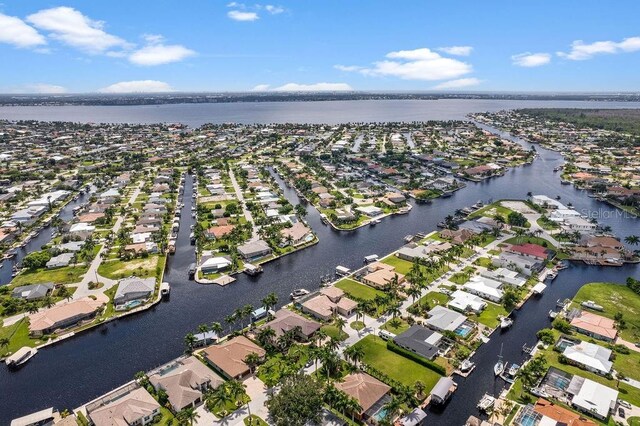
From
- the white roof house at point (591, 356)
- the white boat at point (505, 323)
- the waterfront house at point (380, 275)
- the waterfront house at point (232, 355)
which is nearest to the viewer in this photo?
the waterfront house at point (232, 355)

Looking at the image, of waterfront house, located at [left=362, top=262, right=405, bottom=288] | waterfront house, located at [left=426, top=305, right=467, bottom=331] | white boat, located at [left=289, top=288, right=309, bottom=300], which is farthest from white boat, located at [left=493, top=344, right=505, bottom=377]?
white boat, located at [left=289, top=288, right=309, bottom=300]

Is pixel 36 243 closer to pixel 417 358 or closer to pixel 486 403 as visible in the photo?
pixel 417 358

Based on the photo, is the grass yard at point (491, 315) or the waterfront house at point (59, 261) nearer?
the grass yard at point (491, 315)

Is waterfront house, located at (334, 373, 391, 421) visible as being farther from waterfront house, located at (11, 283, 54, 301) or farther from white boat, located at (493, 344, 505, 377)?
waterfront house, located at (11, 283, 54, 301)

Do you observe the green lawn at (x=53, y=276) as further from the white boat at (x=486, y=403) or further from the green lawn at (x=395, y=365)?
the white boat at (x=486, y=403)

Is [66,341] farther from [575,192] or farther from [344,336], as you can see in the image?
[575,192]

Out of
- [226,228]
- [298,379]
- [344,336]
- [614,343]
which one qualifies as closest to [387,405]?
[298,379]

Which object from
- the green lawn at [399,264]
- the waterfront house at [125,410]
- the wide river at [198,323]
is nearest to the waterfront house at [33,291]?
the wide river at [198,323]

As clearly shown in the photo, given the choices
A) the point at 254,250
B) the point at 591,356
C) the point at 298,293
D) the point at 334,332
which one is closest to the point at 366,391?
the point at 334,332
